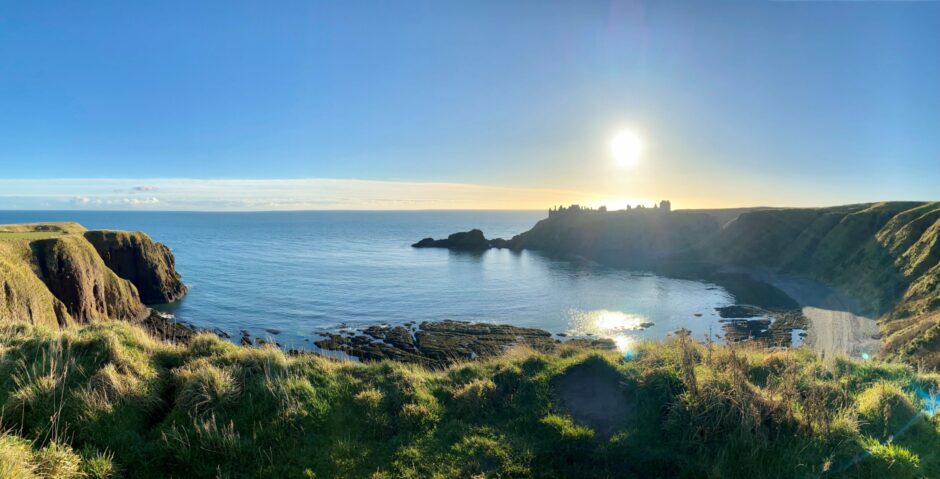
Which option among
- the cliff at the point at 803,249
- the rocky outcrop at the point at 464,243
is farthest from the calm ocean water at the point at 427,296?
the rocky outcrop at the point at 464,243

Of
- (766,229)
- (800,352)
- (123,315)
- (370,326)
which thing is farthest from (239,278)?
(766,229)

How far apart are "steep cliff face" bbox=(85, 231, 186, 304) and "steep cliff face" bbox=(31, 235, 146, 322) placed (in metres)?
8.75

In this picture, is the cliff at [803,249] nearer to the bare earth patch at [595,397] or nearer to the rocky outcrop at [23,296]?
the bare earth patch at [595,397]

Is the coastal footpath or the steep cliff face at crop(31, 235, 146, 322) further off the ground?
the coastal footpath

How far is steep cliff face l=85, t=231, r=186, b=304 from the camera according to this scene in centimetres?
5040

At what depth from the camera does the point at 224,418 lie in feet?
27.4

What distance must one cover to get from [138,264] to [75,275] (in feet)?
55.7

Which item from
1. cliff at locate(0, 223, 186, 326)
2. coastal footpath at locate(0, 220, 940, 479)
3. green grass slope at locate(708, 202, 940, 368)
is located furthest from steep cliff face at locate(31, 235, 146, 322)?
green grass slope at locate(708, 202, 940, 368)

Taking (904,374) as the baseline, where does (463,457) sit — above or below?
below

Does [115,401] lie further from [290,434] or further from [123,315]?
[123,315]

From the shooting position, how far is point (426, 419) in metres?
9.16

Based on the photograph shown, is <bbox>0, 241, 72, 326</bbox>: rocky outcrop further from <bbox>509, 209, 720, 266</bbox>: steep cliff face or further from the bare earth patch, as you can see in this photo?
<bbox>509, 209, 720, 266</bbox>: steep cliff face

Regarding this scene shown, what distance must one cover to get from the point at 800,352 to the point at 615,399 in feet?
26.5

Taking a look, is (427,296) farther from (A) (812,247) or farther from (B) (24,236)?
(A) (812,247)
